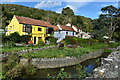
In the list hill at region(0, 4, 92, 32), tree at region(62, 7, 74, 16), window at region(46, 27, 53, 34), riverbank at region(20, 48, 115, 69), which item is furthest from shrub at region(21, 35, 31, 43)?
tree at region(62, 7, 74, 16)

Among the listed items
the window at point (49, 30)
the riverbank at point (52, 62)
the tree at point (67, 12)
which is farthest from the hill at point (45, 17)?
the riverbank at point (52, 62)

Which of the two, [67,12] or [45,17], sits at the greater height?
[67,12]

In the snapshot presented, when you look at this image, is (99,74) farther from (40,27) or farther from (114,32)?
(114,32)

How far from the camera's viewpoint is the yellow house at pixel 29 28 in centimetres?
2770

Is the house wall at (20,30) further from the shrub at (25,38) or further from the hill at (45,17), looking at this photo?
the hill at (45,17)

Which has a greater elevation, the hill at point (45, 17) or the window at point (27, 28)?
the hill at point (45, 17)

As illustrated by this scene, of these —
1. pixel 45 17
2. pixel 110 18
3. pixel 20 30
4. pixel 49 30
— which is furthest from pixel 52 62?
pixel 45 17

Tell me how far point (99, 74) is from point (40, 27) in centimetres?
2874

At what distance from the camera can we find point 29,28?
28781mm

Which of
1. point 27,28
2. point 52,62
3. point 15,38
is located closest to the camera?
point 52,62

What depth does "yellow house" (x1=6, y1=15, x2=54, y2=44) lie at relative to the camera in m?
27.7

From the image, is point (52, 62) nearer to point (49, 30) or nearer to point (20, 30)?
point (20, 30)

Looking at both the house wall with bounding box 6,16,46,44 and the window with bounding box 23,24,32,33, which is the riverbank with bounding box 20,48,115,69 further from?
the window with bounding box 23,24,32,33

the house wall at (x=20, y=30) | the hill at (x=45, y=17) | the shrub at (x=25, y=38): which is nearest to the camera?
the shrub at (x=25, y=38)
